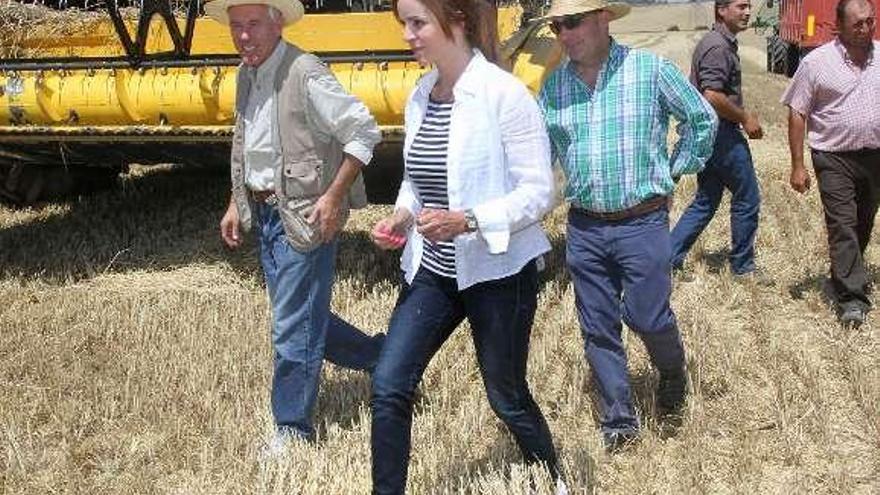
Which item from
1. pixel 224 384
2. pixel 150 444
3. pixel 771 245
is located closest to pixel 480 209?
pixel 150 444

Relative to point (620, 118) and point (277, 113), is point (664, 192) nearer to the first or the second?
point (620, 118)

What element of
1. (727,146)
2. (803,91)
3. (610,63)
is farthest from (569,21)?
(727,146)

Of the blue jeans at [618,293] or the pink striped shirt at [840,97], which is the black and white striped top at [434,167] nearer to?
the blue jeans at [618,293]

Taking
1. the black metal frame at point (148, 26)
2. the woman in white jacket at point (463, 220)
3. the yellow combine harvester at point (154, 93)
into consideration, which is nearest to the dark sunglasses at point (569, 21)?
the woman in white jacket at point (463, 220)

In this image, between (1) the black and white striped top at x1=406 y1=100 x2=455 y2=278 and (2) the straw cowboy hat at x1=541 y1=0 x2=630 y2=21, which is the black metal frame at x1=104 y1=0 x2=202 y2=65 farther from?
(1) the black and white striped top at x1=406 y1=100 x2=455 y2=278

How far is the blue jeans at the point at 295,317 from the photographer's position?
351cm

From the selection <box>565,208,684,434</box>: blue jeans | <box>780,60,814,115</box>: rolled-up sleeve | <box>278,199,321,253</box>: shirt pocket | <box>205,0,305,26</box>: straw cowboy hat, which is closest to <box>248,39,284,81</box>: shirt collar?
Answer: <box>205,0,305,26</box>: straw cowboy hat

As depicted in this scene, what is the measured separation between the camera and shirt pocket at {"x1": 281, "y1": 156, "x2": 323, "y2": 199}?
3.43 meters

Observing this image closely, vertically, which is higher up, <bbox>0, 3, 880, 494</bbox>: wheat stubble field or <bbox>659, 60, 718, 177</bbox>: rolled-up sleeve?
<bbox>659, 60, 718, 177</bbox>: rolled-up sleeve

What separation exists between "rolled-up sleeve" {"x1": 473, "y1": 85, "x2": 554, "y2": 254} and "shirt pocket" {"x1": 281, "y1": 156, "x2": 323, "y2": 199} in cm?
93

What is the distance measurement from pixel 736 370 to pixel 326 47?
415 centimetres

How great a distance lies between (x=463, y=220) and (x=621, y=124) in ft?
3.17

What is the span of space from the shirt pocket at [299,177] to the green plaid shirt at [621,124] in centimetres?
79

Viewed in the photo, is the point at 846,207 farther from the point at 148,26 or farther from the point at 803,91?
the point at 148,26
